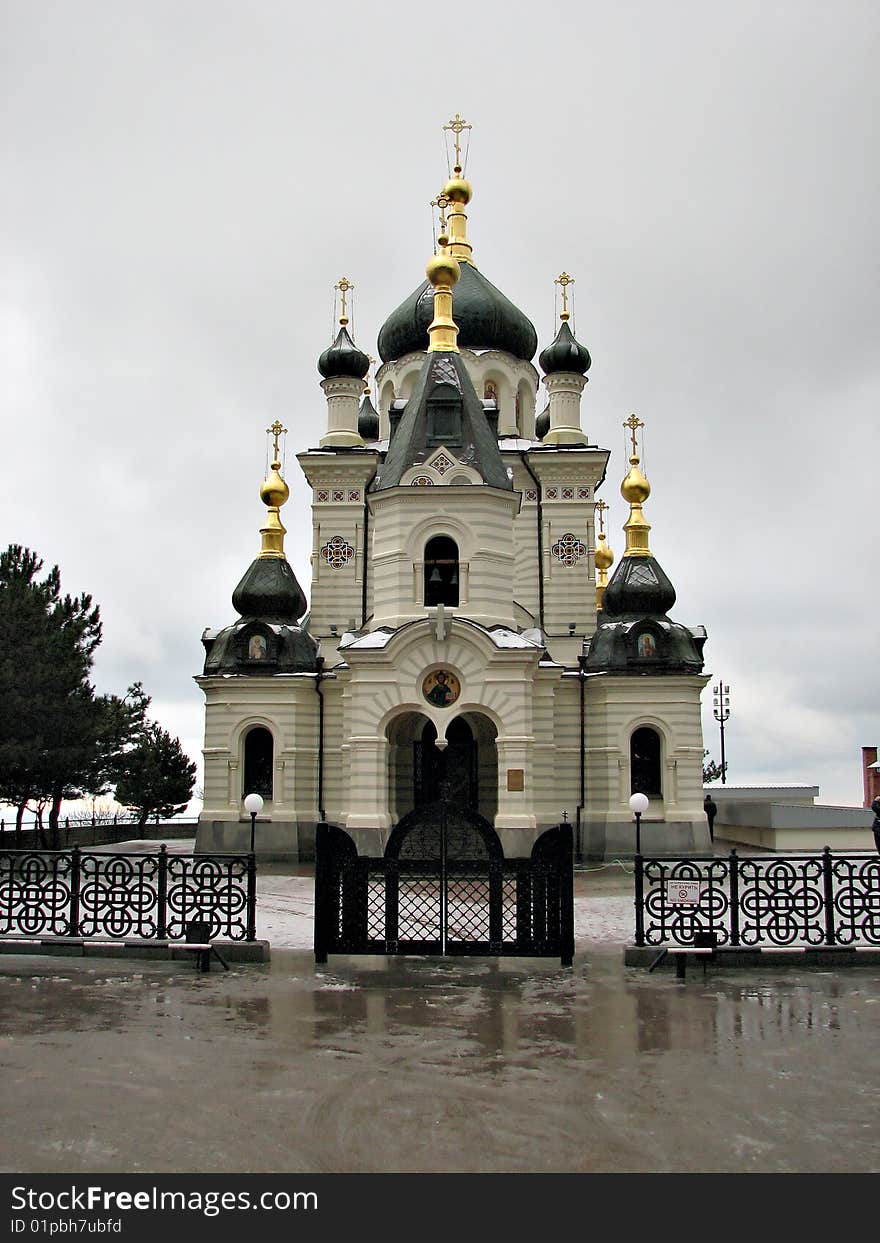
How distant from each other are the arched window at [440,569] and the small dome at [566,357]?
9.97 m

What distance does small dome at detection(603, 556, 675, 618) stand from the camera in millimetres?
28688

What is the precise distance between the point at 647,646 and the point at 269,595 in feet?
31.8

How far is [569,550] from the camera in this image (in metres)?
31.0

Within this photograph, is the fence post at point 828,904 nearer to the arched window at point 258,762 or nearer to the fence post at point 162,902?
A: the fence post at point 162,902

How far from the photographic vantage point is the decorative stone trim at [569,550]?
30.9m

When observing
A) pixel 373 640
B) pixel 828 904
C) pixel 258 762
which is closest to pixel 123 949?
pixel 828 904

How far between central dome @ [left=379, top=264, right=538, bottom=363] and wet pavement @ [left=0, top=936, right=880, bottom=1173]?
23.2 meters

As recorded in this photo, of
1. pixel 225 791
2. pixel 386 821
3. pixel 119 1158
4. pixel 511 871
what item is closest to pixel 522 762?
pixel 386 821

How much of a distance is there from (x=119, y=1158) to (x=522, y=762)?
57.9 ft

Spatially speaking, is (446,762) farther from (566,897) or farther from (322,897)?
(566,897)

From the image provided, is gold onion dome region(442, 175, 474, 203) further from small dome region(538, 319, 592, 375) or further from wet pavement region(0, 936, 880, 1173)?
wet pavement region(0, 936, 880, 1173)

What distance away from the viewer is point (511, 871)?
12.4m

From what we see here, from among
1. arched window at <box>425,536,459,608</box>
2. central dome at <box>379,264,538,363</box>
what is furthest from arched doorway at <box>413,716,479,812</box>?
central dome at <box>379,264,538,363</box>

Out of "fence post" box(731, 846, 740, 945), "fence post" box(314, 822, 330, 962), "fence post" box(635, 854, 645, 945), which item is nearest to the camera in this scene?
"fence post" box(635, 854, 645, 945)
